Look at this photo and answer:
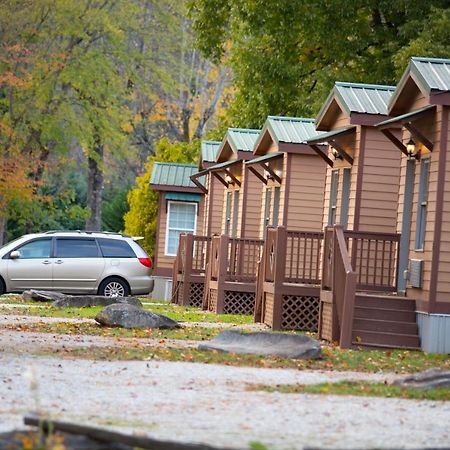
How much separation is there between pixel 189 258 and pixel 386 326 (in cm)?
1390

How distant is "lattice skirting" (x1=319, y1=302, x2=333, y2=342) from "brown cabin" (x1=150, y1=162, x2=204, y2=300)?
23.6 m

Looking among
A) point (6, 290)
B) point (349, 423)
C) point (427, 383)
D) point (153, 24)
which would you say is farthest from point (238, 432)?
point (153, 24)

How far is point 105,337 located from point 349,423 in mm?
9588

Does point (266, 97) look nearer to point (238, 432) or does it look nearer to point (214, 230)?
point (214, 230)

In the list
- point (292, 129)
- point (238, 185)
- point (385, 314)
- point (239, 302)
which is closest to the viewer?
point (385, 314)

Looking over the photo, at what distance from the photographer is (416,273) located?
21.2 meters

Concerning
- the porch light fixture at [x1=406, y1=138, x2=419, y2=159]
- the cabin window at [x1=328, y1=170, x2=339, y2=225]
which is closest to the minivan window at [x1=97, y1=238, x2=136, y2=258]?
the cabin window at [x1=328, y1=170, x2=339, y2=225]

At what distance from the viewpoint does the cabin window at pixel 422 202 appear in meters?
21.7

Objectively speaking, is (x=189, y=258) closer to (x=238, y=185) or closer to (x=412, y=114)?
(x=238, y=185)

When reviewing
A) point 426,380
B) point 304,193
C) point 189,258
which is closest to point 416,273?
point 426,380

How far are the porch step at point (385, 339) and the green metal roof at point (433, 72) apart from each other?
146 inches

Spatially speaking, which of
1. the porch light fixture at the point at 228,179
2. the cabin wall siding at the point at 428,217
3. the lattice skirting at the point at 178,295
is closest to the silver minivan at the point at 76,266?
the lattice skirting at the point at 178,295

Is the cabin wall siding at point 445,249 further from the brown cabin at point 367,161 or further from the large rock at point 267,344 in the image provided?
the brown cabin at point 367,161

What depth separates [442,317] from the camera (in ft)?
67.5
